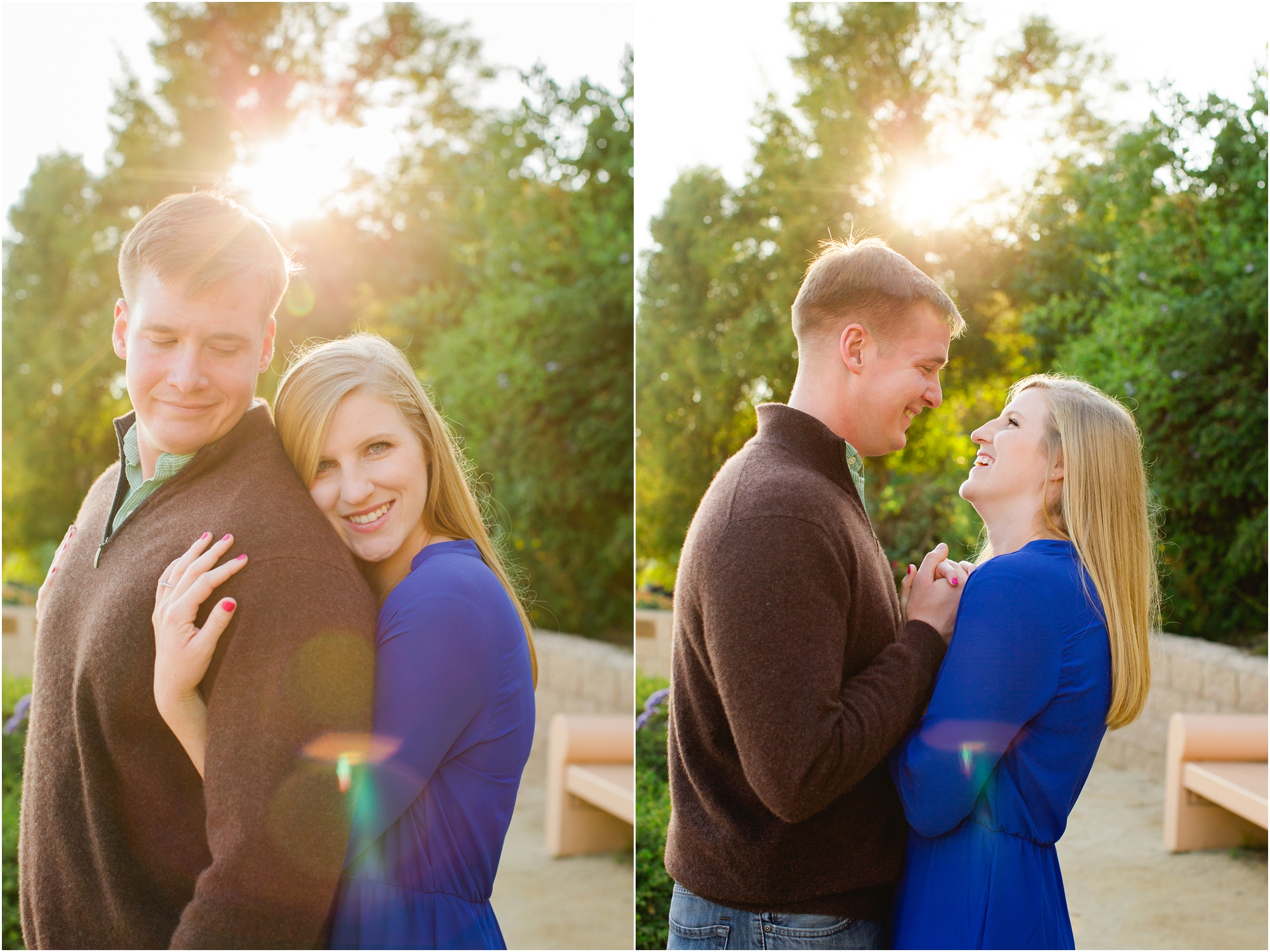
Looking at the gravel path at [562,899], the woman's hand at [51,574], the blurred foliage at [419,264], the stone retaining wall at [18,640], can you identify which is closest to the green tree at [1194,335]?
the blurred foliage at [419,264]

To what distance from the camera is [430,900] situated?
1.45 metres

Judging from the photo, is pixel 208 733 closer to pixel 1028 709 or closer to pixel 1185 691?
pixel 1028 709

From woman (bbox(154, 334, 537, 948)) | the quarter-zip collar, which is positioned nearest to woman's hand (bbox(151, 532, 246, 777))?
woman (bbox(154, 334, 537, 948))

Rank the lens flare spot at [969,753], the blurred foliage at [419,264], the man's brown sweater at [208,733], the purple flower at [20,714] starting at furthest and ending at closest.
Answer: the blurred foliage at [419,264] < the purple flower at [20,714] < the lens flare spot at [969,753] < the man's brown sweater at [208,733]

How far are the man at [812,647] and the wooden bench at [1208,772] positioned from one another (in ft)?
11.7

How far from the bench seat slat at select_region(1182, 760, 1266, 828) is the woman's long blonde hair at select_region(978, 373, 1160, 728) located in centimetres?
297

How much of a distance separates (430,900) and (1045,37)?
23.7 ft

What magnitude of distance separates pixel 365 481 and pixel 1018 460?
3.58 feet

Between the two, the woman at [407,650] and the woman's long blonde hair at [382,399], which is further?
the woman's long blonde hair at [382,399]

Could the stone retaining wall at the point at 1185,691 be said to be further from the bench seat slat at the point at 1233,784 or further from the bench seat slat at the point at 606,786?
the bench seat slat at the point at 606,786

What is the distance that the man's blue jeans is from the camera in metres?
1.48

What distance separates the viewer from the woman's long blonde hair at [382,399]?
1.56 meters

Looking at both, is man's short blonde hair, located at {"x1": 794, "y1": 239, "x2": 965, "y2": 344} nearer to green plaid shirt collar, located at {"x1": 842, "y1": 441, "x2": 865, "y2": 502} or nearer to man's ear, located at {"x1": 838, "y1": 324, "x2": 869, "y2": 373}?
man's ear, located at {"x1": 838, "y1": 324, "x2": 869, "y2": 373}

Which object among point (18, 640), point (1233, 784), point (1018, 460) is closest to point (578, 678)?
point (1233, 784)
